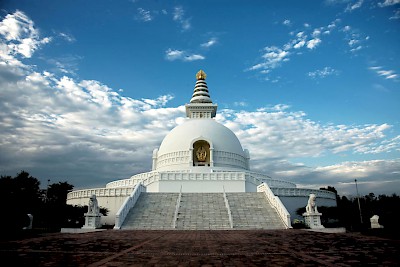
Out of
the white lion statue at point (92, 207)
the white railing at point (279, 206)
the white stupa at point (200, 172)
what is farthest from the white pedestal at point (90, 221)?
the white railing at point (279, 206)

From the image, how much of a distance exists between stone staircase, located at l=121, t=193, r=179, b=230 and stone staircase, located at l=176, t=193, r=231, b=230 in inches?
31.9

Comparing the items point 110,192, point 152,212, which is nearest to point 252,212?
point 152,212

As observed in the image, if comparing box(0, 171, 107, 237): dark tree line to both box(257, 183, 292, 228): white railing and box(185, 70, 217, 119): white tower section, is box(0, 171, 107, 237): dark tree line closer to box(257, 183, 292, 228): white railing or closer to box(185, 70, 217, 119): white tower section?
box(257, 183, 292, 228): white railing

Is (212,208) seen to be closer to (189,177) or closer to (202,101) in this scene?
(189,177)

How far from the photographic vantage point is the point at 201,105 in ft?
154

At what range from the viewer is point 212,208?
73.3 ft

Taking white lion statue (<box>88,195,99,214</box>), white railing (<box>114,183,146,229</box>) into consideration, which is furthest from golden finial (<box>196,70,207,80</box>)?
white lion statue (<box>88,195,99,214</box>)

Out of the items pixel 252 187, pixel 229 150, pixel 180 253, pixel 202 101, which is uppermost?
pixel 202 101

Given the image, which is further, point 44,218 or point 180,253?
point 44,218

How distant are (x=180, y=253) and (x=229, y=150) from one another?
104ft

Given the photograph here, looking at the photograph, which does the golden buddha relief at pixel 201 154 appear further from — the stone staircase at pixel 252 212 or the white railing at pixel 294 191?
the stone staircase at pixel 252 212

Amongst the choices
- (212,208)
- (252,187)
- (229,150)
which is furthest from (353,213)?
(229,150)

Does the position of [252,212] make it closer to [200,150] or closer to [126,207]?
[126,207]

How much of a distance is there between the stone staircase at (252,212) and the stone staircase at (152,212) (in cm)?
472
